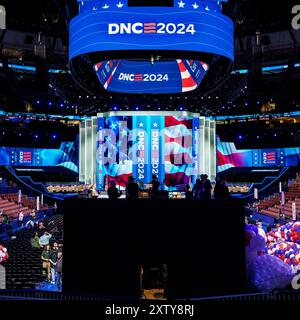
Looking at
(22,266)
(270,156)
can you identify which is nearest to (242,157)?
(270,156)

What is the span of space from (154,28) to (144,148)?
18.9 m

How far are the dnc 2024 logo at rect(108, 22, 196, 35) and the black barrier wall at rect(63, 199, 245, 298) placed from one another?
389cm

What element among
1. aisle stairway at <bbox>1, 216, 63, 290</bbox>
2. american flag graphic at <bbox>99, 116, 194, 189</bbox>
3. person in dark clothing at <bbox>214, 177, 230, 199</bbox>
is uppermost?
american flag graphic at <bbox>99, 116, 194, 189</bbox>

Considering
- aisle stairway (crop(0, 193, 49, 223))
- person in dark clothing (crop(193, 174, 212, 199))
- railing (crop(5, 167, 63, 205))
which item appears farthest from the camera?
railing (crop(5, 167, 63, 205))

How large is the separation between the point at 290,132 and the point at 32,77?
58.5 feet

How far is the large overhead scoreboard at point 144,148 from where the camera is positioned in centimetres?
2827

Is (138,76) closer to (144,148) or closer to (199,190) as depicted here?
(199,190)

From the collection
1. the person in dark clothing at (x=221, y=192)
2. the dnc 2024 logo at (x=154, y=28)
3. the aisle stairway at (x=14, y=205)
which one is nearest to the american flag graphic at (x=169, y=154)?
the aisle stairway at (x=14, y=205)

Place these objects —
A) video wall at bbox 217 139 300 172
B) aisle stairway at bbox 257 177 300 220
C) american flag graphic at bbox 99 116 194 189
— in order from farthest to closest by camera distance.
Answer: video wall at bbox 217 139 300 172, american flag graphic at bbox 99 116 194 189, aisle stairway at bbox 257 177 300 220

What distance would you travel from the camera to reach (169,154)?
94.3ft

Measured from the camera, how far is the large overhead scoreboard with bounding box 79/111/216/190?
92.7 ft

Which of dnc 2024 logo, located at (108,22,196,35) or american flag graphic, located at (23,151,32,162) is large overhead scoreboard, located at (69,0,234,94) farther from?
american flag graphic, located at (23,151,32,162)

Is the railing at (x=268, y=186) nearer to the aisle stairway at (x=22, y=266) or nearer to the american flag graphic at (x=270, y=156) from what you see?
the american flag graphic at (x=270, y=156)

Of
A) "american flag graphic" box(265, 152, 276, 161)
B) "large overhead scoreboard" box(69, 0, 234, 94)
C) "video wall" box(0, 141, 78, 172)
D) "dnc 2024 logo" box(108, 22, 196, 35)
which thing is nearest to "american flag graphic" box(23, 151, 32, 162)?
"video wall" box(0, 141, 78, 172)
